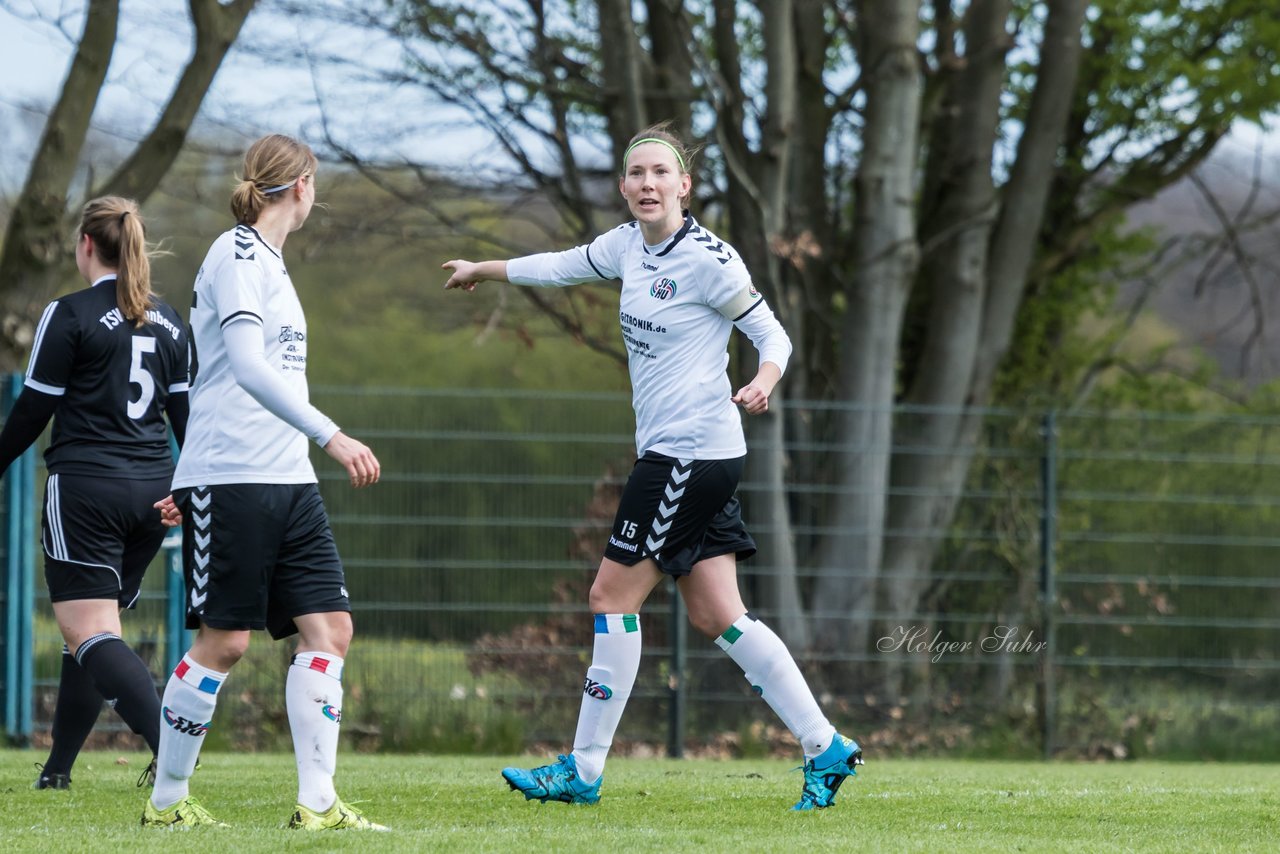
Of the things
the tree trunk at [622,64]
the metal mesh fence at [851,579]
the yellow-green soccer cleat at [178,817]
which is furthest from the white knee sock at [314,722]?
the tree trunk at [622,64]

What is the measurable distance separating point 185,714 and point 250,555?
19.8 inches

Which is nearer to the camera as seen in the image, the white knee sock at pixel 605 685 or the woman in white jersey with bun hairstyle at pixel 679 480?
the woman in white jersey with bun hairstyle at pixel 679 480

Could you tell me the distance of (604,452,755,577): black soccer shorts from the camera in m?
4.62

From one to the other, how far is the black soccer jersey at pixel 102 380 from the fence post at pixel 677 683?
4465mm

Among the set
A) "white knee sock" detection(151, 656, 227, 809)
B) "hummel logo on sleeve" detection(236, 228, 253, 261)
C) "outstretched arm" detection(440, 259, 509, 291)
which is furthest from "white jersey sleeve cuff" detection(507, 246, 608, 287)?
"white knee sock" detection(151, 656, 227, 809)

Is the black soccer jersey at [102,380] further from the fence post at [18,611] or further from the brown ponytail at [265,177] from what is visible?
the fence post at [18,611]

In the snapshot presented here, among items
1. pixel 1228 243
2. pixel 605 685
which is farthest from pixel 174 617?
pixel 1228 243

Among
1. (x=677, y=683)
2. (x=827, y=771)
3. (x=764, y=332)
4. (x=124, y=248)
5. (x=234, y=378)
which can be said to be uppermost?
(x=124, y=248)

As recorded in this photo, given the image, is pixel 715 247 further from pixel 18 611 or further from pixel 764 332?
pixel 18 611

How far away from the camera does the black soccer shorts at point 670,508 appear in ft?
15.1

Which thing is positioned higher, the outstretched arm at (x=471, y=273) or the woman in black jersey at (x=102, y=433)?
the outstretched arm at (x=471, y=273)

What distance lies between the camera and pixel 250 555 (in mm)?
4066

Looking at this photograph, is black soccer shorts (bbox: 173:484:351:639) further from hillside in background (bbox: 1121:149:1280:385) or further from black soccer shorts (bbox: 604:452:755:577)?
hillside in background (bbox: 1121:149:1280:385)

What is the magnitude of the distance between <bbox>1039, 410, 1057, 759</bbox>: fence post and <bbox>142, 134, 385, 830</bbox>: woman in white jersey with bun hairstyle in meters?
6.41
